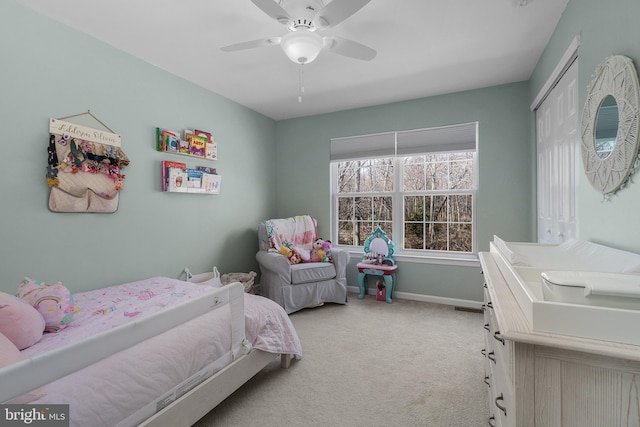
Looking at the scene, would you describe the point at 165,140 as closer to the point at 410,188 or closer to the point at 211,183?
the point at 211,183

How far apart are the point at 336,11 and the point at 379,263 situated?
110 inches

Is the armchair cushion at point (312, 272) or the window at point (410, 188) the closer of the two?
the armchair cushion at point (312, 272)

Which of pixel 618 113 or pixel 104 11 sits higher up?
pixel 104 11

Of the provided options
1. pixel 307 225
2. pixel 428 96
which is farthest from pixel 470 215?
pixel 307 225

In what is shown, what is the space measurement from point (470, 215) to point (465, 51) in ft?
6.02

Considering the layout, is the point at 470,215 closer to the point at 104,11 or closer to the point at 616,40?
the point at 616,40

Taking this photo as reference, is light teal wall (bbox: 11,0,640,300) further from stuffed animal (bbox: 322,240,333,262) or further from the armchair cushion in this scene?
the armchair cushion

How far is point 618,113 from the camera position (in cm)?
121

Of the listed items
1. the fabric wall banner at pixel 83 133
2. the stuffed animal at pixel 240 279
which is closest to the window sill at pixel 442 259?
the stuffed animal at pixel 240 279

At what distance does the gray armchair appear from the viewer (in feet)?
10.2

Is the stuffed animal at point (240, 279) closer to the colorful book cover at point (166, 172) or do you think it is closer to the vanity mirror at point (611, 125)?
the colorful book cover at point (166, 172)

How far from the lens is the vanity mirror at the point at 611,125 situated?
1116 mm

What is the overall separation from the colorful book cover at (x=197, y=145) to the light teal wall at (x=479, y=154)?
164 centimetres

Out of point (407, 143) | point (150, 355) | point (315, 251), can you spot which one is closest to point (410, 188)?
point (407, 143)
